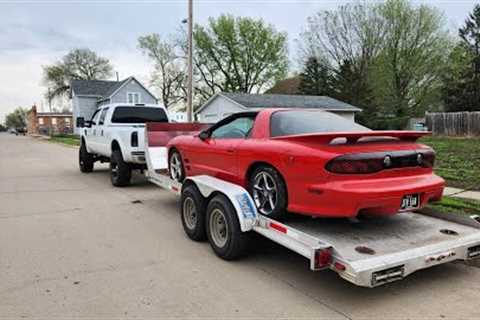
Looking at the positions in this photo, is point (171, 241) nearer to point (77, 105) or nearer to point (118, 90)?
point (118, 90)

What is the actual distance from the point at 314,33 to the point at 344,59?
423cm

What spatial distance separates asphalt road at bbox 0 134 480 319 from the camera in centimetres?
318

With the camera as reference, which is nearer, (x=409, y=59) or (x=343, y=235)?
(x=343, y=235)

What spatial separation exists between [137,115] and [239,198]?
21.9 ft

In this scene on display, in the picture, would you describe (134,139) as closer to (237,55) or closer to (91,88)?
(237,55)

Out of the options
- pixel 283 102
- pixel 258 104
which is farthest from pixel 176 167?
pixel 283 102

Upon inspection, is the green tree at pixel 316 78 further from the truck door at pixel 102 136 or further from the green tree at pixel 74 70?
the green tree at pixel 74 70

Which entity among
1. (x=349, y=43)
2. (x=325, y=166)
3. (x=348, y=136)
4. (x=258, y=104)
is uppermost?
(x=349, y=43)

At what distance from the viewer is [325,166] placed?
11.3 ft

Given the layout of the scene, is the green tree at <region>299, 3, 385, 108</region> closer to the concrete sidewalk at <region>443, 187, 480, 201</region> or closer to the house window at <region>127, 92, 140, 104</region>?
the house window at <region>127, 92, 140, 104</region>

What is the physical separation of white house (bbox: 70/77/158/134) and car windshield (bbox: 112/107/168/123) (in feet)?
107

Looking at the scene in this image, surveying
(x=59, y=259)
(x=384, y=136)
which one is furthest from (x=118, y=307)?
(x=384, y=136)

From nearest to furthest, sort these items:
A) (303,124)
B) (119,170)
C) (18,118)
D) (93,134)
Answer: (303,124)
(119,170)
(93,134)
(18,118)

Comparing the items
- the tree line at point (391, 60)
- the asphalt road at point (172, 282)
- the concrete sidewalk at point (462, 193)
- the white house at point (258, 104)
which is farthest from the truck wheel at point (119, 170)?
the tree line at point (391, 60)
